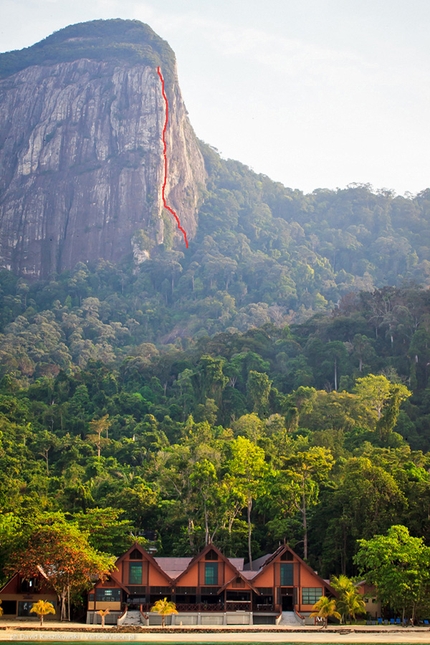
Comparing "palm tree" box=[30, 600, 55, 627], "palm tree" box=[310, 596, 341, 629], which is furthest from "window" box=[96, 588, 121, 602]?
"palm tree" box=[310, 596, 341, 629]

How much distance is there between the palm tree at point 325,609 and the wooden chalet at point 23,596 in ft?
40.7

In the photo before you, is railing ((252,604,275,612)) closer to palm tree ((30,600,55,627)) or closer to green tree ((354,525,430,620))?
green tree ((354,525,430,620))

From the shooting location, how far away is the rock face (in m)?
151

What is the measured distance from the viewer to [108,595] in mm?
47062

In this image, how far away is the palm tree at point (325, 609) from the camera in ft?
147

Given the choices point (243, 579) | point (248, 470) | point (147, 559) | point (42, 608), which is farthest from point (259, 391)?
point (42, 608)

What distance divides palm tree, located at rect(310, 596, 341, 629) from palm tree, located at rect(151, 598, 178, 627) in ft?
21.8

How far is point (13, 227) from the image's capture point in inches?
6038

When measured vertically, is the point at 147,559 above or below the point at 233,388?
below

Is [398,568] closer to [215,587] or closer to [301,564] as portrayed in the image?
[301,564]

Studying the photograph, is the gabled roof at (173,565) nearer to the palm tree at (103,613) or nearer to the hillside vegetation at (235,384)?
the hillside vegetation at (235,384)

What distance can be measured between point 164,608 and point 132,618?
2.15 meters

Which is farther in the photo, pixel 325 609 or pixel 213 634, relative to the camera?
pixel 325 609

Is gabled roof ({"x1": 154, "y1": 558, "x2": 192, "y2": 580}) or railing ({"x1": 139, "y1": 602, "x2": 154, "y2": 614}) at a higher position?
gabled roof ({"x1": 154, "y1": 558, "x2": 192, "y2": 580})
